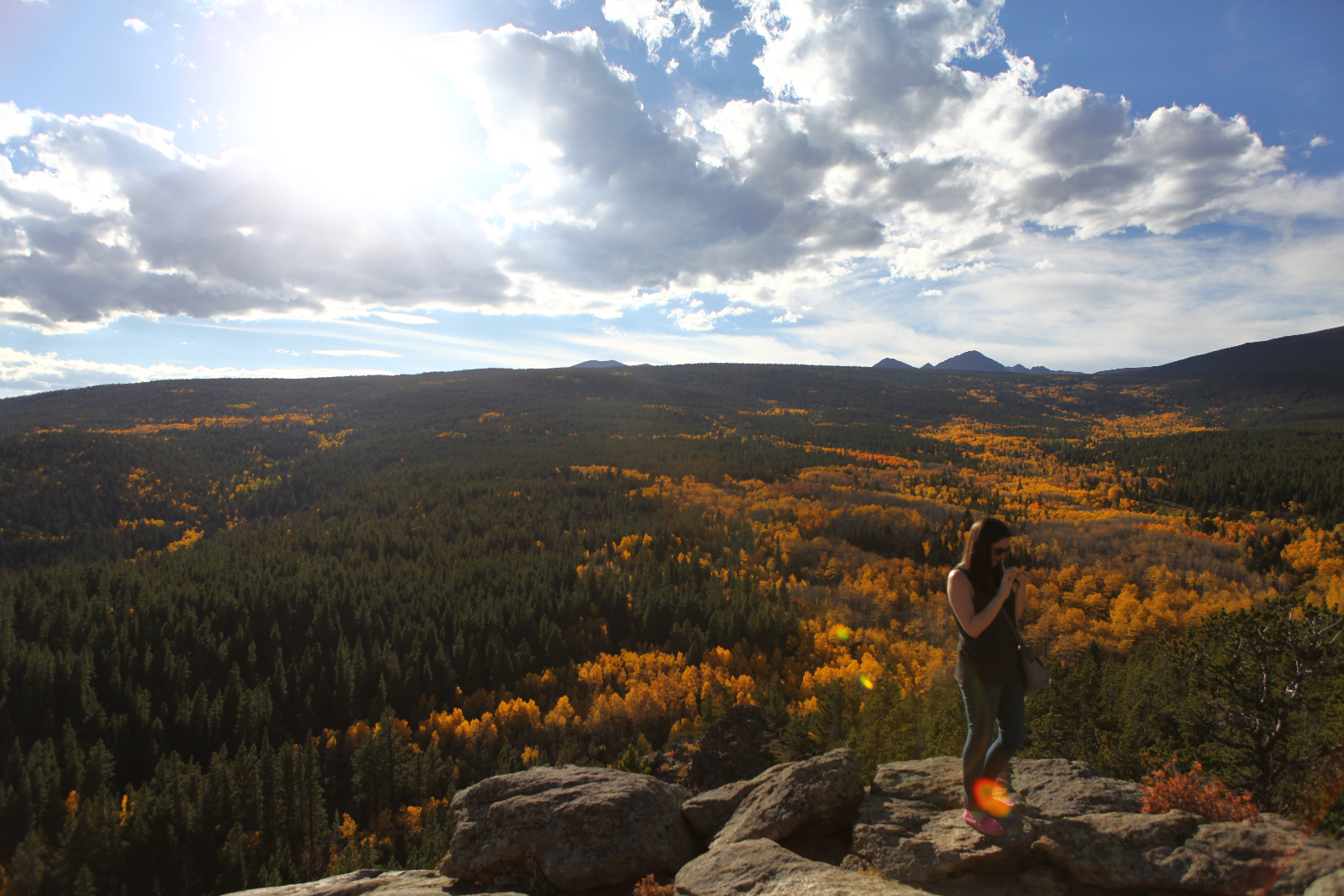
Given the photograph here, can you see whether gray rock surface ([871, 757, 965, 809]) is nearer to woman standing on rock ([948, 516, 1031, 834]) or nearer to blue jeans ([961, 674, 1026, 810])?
blue jeans ([961, 674, 1026, 810])

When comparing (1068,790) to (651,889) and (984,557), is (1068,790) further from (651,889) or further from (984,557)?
(651,889)

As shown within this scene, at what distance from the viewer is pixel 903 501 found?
154m

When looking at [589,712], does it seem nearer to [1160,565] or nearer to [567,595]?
[567,595]

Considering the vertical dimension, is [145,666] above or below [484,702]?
above

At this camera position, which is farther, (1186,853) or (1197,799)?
(1197,799)

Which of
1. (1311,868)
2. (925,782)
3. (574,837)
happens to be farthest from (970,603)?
(574,837)

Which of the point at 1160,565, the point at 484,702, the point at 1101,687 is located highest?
the point at 1101,687

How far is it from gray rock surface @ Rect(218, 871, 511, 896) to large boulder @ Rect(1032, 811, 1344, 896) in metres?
13.2

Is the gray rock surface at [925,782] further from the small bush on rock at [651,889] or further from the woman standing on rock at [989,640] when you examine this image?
the small bush on rock at [651,889]

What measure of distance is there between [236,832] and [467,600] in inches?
1806

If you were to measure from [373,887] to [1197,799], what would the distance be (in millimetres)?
17940

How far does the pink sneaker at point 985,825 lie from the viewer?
34.0ft

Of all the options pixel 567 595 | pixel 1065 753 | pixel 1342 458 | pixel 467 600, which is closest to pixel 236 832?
pixel 467 600

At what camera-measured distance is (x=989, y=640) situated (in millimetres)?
9352
